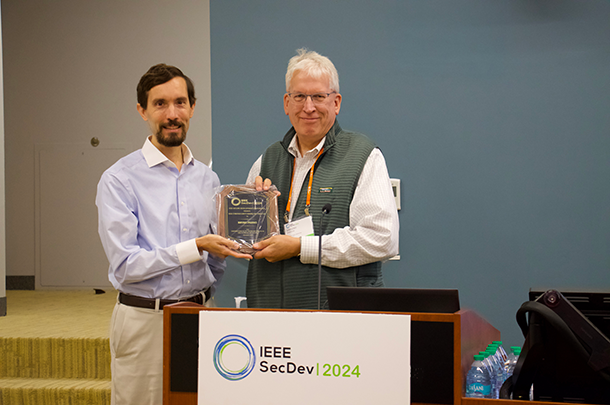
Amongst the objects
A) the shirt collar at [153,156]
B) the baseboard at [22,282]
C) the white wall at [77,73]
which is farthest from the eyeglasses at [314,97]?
the baseboard at [22,282]

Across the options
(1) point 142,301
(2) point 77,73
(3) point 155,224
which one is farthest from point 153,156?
(2) point 77,73

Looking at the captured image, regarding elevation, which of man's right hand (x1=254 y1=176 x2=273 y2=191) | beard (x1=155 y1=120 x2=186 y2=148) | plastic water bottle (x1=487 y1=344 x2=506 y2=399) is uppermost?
beard (x1=155 y1=120 x2=186 y2=148)

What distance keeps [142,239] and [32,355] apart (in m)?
2.07

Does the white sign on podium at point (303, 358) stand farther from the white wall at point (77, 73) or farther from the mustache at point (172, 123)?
the white wall at point (77, 73)

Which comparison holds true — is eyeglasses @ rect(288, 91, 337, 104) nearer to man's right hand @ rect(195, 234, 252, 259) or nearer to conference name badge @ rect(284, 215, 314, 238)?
conference name badge @ rect(284, 215, 314, 238)

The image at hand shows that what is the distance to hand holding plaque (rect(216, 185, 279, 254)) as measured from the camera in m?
1.69

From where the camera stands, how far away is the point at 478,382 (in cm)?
114

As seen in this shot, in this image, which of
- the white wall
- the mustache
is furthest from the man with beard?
the white wall

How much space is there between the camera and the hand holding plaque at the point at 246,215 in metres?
1.69

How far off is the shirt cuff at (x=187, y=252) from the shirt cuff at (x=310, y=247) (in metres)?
0.38

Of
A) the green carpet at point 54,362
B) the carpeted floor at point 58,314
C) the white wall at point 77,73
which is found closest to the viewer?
the green carpet at point 54,362

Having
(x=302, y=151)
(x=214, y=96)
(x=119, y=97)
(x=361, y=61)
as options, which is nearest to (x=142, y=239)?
(x=302, y=151)

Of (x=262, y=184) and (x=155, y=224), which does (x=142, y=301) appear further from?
(x=262, y=184)

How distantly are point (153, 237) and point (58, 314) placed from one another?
109 inches
